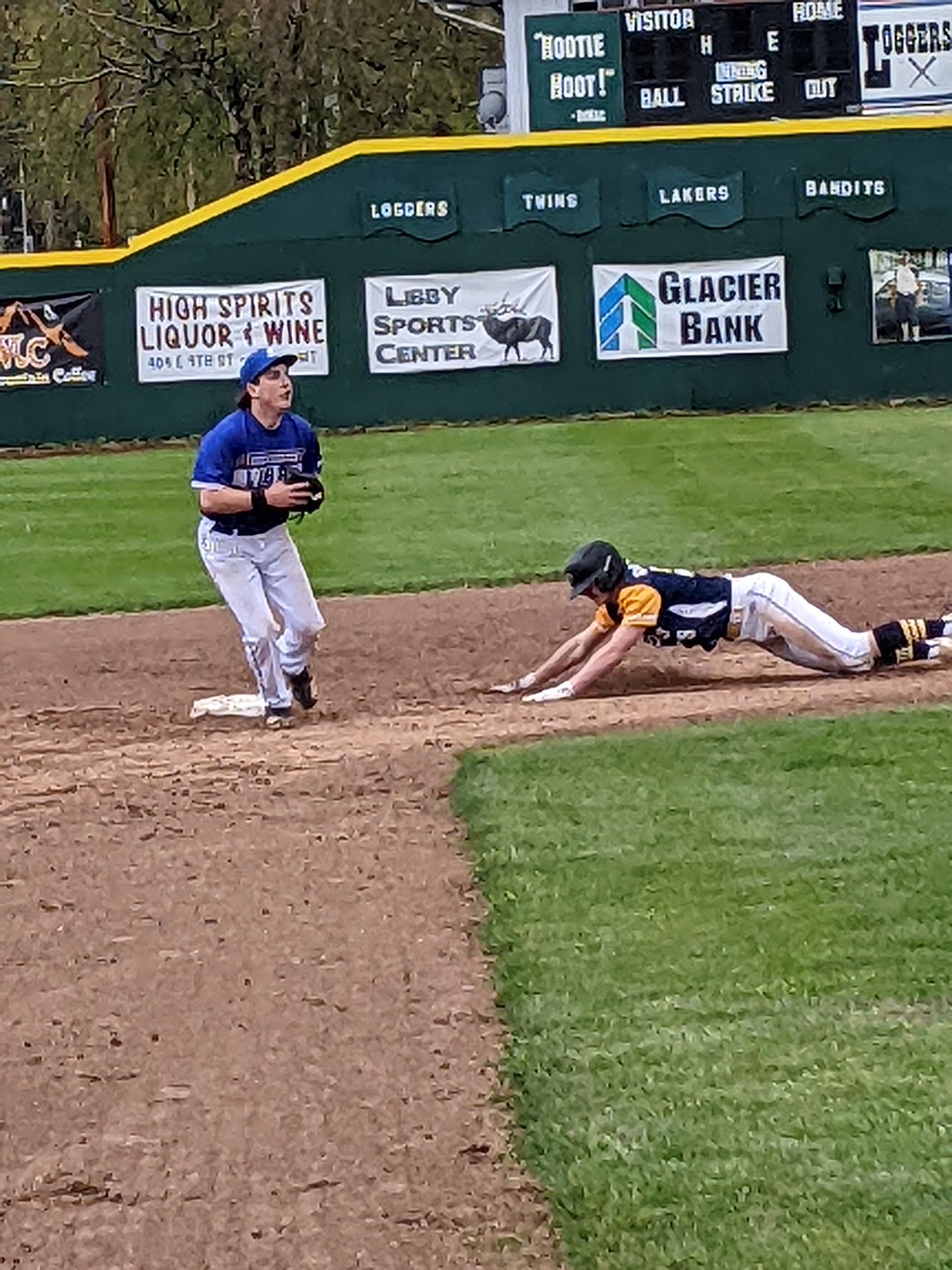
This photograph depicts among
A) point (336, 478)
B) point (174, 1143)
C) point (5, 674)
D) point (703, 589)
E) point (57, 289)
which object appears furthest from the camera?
point (57, 289)

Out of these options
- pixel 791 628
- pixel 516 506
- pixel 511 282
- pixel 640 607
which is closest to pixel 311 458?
pixel 640 607

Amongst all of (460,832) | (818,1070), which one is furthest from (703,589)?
(818,1070)

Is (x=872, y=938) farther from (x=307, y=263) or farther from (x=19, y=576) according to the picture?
(x=307, y=263)

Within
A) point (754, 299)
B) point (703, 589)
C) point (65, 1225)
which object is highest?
point (754, 299)

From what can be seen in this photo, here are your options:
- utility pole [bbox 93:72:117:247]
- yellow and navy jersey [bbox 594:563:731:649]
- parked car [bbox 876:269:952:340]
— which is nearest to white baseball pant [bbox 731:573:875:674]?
yellow and navy jersey [bbox 594:563:731:649]

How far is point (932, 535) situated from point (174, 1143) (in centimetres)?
1239

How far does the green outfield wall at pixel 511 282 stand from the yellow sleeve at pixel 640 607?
16239mm

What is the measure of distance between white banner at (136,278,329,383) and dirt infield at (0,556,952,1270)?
14451 millimetres

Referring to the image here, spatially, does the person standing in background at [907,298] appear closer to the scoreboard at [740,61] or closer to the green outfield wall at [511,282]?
the green outfield wall at [511,282]

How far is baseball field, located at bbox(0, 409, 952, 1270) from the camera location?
14.4 feet

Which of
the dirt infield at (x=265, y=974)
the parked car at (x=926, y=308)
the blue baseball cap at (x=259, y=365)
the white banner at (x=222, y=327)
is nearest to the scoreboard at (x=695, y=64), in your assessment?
the parked car at (x=926, y=308)

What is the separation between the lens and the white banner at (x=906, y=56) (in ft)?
84.9

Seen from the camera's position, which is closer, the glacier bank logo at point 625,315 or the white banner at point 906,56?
the white banner at point 906,56

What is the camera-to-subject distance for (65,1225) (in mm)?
4480
